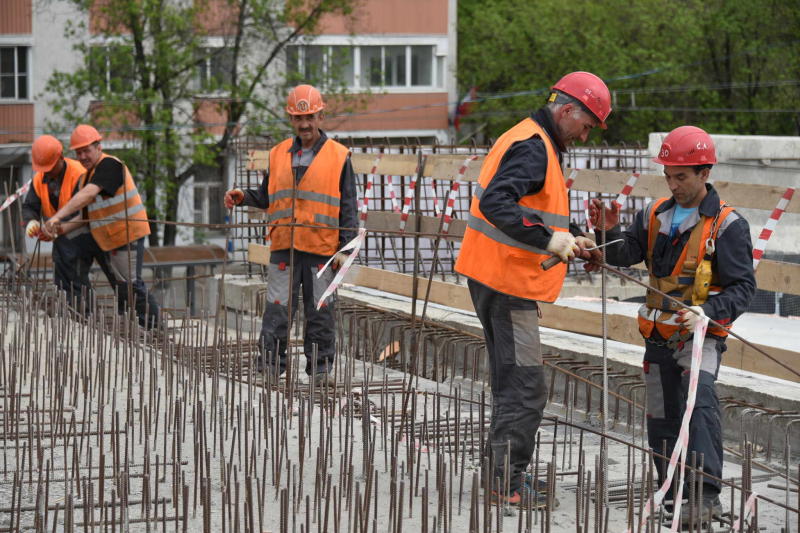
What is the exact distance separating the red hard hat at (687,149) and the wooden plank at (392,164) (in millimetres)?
5678

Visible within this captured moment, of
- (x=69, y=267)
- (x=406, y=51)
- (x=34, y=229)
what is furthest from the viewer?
(x=406, y=51)

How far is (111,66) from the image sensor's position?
2606cm

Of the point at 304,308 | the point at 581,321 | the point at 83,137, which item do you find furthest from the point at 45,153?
the point at 581,321

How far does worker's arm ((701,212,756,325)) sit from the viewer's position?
15.7ft

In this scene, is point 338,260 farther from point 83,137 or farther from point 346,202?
point 83,137

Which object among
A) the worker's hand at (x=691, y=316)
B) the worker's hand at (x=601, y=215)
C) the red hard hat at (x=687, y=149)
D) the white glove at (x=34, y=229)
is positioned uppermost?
the red hard hat at (x=687, y=149)

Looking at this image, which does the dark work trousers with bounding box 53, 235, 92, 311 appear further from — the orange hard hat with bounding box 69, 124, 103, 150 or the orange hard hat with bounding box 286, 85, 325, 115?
the orange hard hat with bounding box 286, 85, 325, 115

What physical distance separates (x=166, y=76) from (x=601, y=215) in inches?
875

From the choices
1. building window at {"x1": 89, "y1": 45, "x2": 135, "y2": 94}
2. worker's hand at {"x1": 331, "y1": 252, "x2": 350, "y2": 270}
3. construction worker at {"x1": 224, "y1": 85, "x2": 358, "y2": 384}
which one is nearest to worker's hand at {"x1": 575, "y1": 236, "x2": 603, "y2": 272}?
worker's hand at {"x1": 331, "y1": 252, "x2": 350, "y2": 270}

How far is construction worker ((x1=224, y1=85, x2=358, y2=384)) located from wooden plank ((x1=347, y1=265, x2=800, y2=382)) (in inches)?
56.8

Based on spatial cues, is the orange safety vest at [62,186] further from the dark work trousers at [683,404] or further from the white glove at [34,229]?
the dark work trousers at [683,404]

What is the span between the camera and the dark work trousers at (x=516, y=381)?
15.7 ft

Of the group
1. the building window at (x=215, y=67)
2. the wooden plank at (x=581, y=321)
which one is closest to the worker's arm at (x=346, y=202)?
the wooden plank at (x=581, y=321)

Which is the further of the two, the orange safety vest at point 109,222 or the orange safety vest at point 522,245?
the orange safety vest at point 109,222
